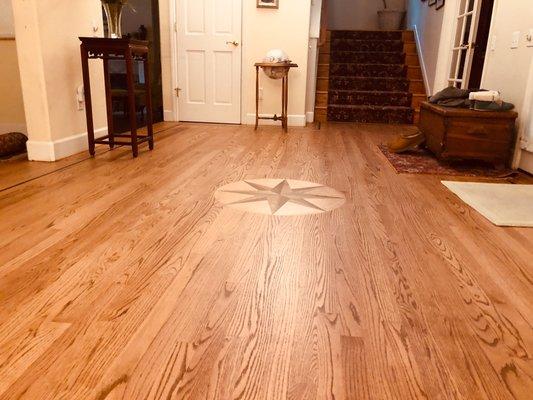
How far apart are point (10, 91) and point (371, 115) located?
13.6ft

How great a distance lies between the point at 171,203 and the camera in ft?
7.33

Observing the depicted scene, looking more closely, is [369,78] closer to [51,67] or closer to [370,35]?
Answer: [370,35]

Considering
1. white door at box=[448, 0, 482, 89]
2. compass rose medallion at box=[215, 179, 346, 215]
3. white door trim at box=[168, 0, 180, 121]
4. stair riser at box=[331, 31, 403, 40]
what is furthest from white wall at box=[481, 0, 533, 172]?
stair riser at box=[331, 31, 403, 40]

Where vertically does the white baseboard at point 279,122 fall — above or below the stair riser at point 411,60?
below

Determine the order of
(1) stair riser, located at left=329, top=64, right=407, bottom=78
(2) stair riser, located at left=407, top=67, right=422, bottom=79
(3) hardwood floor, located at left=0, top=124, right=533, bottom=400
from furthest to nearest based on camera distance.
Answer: (1) stair riser, located at left=329, top=64, right=407, bottom=78, (2) stair riser, located at left=407, top=67, right=422, bottom=79, (3) hardwood floor, located at left=0, top=124, right=533, bottom=400

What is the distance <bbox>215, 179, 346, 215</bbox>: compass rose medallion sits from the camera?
7.19 ft

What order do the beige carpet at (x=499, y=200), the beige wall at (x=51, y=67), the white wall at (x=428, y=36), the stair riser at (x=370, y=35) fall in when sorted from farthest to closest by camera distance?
the stair riser at (x=370, y=35) → the white wall at (x=428, y=36) → the beige wall at (x=51, y=67) → the beige carpet at (x=499, y=200)

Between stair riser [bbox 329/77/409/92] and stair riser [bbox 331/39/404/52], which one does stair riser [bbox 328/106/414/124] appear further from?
stair riser [bbox 331/39/404/52]

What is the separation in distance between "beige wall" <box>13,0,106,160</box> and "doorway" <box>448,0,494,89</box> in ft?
11.6

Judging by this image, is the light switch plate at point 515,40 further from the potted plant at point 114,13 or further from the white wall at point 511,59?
the potted plant at point 114,13

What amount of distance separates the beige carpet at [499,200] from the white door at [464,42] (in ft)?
6.95

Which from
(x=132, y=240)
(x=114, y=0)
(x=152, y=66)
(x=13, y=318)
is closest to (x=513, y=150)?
(x=132, y=240)

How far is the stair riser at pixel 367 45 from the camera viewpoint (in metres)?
7.04

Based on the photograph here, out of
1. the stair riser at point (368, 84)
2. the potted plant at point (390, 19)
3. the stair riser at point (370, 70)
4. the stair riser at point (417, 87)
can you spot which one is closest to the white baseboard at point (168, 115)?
the stair riser at point (368, 84)
